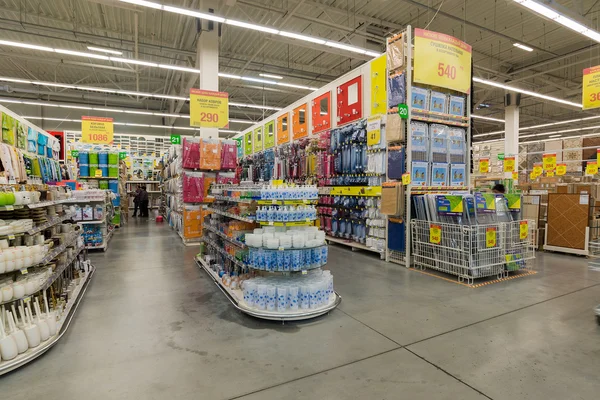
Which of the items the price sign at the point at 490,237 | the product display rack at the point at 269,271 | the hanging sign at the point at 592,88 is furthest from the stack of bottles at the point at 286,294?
the hanging sign at the point at 592,88

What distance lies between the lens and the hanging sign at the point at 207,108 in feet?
28.4

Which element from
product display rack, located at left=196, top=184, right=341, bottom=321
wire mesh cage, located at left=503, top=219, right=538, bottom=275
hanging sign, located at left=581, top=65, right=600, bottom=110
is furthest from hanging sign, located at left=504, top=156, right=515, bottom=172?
product display rack, located at left=196, top=184, right=341, bottom=321

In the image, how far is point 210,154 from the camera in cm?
826

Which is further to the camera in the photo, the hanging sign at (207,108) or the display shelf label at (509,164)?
the display shelf label at (509,164)

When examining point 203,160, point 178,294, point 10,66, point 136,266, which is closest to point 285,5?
point 203,160

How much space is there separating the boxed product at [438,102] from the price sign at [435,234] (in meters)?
2.18

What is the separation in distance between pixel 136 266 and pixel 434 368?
520 centimetres

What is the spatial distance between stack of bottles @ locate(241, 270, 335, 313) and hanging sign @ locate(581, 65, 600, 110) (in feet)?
30.5

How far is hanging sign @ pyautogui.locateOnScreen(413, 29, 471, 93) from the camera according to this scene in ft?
17.9

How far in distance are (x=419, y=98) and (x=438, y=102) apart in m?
0.47

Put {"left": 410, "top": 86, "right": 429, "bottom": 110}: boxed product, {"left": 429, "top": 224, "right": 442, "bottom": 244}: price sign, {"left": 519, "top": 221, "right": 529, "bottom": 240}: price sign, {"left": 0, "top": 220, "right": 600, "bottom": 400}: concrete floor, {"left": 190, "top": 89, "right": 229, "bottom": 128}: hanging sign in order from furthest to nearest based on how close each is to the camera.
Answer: {"left": 190, "top": 89, "right": 229, "bottom": 128}: hanging sign → {"left": 410, "top": 86, "right": 429, "bottom": 110}: boxed product → {"left": 519, "top": 221, "right": 529, "bottom": 240}: price sign → {"left": 429, "top": 224, "right": 442, "bottom": 244}: price sign → {"left": 0, "top": 220, "right": 600, "bottom": 400}: concrete floor

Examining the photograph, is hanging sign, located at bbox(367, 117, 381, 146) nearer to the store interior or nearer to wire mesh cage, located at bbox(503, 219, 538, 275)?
the store interior

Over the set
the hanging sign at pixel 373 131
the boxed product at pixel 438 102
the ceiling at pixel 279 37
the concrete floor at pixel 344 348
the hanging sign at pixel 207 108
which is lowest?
the concrete floor at pixel 344 348

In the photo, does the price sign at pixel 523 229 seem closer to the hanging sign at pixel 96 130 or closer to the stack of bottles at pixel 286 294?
the stack of bottles at pixel 286 294
